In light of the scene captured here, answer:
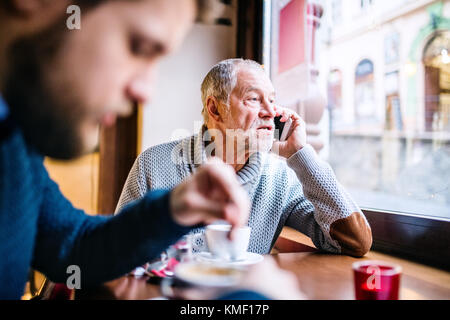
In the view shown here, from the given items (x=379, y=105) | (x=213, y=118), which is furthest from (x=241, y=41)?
(x=379, y=105)

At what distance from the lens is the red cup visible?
48 cm

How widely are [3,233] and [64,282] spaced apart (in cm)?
16

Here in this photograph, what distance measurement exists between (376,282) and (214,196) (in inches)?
9.7

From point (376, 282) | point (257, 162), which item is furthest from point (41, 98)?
point (257, 162)

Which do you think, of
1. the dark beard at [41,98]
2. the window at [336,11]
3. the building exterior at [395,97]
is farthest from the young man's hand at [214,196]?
the window at [336,11]

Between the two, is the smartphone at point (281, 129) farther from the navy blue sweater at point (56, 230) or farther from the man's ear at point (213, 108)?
the navy blue sweater at point (56, 230)

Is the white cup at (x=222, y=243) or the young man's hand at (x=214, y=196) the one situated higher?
the young man's hand at (x=214, y=196)

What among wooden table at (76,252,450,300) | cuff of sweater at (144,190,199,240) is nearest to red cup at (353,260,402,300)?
wooden table at (76,252,450,300)

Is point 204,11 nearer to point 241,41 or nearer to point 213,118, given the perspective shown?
point 213,118

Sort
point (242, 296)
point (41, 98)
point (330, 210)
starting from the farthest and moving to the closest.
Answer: point (330, 210) → point (242, 296) → point (41, 98)

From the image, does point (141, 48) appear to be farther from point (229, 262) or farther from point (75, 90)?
point (229, 262)

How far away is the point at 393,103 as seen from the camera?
0.96 m

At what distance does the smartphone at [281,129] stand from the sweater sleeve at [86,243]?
50cm

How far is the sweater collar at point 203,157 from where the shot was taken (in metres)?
0.93
